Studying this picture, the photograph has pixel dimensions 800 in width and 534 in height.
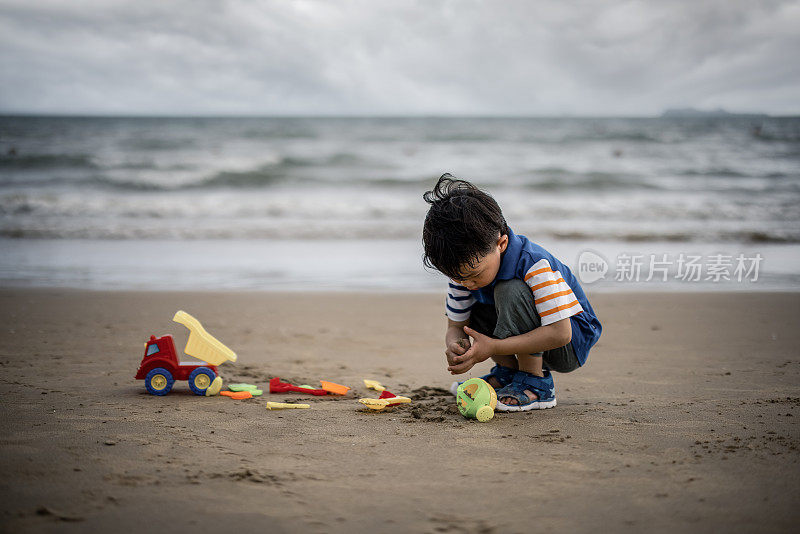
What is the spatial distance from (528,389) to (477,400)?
32cm

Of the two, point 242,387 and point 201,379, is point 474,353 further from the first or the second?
point 201,379

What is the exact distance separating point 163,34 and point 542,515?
27.7 metres

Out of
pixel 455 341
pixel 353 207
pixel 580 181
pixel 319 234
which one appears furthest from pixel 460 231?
pixel 580 181

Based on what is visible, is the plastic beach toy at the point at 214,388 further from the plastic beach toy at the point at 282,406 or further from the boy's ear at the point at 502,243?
the boy's ear at the point at 502,243

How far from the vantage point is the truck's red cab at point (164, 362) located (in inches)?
119

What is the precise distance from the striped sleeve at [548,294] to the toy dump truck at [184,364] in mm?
1546

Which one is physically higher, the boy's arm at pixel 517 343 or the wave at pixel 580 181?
the wave at pixel 580 181

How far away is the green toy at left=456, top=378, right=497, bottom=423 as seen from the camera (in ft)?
8.62

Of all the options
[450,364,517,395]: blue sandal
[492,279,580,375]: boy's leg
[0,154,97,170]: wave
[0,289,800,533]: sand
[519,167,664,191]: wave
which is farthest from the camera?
[0,154,97,170]: wave

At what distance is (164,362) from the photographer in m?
3.02

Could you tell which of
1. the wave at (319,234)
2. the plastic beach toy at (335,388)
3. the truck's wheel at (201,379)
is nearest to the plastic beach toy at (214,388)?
the truck's wheel at (201,379)

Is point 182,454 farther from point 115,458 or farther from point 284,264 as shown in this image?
point 284,264

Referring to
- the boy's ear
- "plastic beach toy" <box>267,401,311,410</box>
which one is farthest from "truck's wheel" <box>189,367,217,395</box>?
the boy's ear

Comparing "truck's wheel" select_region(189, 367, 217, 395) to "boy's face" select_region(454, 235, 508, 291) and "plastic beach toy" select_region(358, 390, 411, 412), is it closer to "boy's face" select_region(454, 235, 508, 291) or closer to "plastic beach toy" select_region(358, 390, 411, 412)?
"plastic beach toy" select_region(358, 390, 411, 412)
